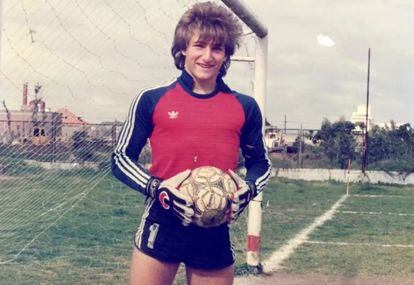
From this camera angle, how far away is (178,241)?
2.90 m

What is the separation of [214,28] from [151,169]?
67cm

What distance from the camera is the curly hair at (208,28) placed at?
2.99 metres

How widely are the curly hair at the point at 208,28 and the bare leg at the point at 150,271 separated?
87 cm

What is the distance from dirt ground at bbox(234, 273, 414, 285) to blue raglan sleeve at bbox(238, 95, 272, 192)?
3513 mm

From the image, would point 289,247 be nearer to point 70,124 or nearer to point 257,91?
point 257,91

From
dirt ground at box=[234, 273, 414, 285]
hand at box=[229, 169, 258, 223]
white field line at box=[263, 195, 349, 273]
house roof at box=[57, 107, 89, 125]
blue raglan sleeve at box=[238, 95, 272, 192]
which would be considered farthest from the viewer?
white field line at box=[263, 195, 349, 273]

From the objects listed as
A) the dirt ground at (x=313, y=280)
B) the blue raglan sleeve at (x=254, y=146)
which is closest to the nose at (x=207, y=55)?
the blue raglan sleeve at (x=254, y=146)

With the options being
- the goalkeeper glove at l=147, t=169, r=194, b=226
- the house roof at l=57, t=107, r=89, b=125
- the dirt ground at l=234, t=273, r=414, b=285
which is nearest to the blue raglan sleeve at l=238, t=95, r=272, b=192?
the goalkeeper glove at l=147, t=169, r=194, b=226

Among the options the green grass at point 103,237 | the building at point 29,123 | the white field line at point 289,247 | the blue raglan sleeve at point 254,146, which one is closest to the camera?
the blue raglan sleeve at point 254,146

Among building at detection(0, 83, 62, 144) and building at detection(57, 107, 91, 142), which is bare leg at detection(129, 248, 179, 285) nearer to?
building at detection(0, 83, 62, 144)

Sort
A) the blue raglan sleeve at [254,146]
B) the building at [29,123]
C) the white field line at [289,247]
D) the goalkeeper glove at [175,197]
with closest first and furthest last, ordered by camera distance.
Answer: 1. the goalkeeper glove at [175,197]
2. the blue raglan sleeve at [254,146]
3. the building at [29,123]
4. the white field line at [289,247]

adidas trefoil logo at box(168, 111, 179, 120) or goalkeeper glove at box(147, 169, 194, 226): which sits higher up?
adidas trefoil logo at box(168, 111, 179, 120)

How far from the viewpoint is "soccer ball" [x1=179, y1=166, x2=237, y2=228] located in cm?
280

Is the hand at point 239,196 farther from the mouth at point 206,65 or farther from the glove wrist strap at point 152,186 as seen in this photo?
the mouth at point 206,65
